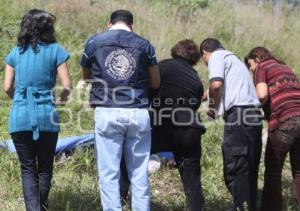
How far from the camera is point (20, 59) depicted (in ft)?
13.9

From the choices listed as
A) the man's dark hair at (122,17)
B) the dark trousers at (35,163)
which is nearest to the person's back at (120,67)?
the man's dark hair at (122,17)

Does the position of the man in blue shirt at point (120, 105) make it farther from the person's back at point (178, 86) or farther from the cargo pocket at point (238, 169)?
the cargo pocket at point (238, 169)

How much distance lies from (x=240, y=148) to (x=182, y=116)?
Result: 0.62 meters

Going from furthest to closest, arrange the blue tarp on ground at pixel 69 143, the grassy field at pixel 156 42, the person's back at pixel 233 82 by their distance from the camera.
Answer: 1. the blue tarp on ground at pixel 69 143
2. the grassy field at pixel 156 42
3. the person's back at pixel 233 82

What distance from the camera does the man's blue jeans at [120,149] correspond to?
14.0 ft

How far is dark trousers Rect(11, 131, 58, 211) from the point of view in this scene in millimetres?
4277

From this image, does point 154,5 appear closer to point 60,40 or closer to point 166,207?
point 60,40

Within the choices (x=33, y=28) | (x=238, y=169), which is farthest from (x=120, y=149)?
(x=238, y=169)

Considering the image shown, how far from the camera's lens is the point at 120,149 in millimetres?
4359

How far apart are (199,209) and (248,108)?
101 centimetres

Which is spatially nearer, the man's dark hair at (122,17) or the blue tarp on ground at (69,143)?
the man's dark hair at (122,17)

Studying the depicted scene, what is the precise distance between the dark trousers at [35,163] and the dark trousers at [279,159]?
1984 millimetres

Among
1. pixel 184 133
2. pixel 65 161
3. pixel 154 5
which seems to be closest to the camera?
pixel 184 133

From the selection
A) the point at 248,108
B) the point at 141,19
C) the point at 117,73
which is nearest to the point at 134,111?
the point at 117,73
